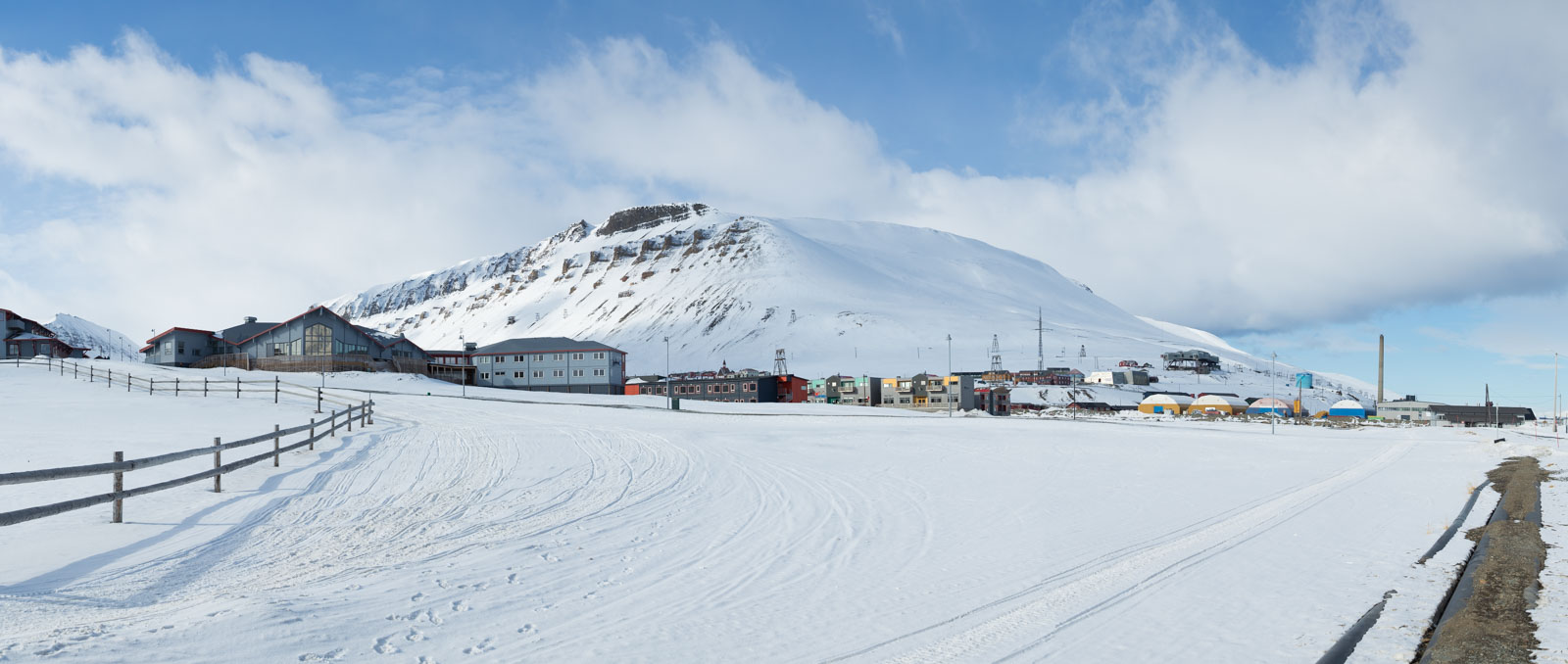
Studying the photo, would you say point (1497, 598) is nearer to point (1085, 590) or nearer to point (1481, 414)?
point (1085, 590)

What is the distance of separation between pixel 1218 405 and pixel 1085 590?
375ft

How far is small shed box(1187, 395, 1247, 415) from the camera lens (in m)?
104

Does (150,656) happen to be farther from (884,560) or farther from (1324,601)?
(1324,601)

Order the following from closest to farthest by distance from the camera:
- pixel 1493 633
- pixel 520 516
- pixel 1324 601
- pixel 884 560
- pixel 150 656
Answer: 1. pixel 150 656
2. pixel 1493 633
3. pixel 1324 601
4. pixel 884 560
5. pixel 520 516

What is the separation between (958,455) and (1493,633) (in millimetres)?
19980

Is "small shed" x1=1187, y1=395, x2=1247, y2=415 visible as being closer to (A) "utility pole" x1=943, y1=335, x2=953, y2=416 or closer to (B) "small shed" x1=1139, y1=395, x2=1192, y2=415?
(B) "small shed" x1=1139, y1=395, x2=1192, y2=415

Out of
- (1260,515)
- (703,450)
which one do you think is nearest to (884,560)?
(1260,515)

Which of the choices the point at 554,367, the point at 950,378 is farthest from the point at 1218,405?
the point at 554,367

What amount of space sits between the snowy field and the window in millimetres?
64536

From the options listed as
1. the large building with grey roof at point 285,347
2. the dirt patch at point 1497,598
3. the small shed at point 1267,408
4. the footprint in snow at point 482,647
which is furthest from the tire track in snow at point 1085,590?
the small shed at point 1267,408

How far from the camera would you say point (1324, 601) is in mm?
8828

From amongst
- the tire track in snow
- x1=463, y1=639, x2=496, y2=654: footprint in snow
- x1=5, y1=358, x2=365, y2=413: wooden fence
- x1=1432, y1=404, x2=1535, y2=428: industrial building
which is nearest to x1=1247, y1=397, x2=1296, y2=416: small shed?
x1=1432, y1=404, x2=1535, y2=428: industrial building

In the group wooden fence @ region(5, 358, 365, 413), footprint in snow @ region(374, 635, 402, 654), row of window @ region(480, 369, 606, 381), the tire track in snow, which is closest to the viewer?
footprint in snow @ region(374, 635, 402, 654)

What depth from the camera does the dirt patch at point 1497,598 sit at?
7004 mm
